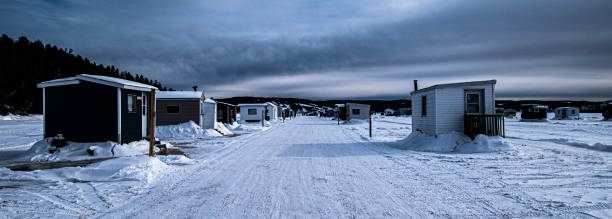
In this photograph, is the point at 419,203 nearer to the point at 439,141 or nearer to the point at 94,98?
the point at 439,141

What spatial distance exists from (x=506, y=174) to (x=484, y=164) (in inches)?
63.6

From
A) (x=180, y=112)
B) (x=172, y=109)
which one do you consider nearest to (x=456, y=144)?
(x=180, y=112)

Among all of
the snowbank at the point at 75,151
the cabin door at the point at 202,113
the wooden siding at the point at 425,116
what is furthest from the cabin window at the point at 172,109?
the wooden siding at the point at 425,116

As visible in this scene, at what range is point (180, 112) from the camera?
2400cm

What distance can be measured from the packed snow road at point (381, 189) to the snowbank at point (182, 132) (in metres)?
12.0

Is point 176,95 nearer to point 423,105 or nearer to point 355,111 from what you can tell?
point 423,105

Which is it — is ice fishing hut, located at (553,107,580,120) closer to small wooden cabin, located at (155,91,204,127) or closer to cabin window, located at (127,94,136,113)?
small wooden cabin, located at (155,91,204,127)

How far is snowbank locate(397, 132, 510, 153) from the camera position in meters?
12.2

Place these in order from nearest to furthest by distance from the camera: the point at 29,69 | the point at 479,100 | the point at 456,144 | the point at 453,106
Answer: the point at 456,144, the point at 453,106, the point at 479,100, the point at 29,69

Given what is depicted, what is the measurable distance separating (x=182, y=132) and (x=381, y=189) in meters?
18.5

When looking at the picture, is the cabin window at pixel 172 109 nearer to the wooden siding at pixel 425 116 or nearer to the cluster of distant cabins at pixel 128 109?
the cluster of distant cabins at pixel 128 109

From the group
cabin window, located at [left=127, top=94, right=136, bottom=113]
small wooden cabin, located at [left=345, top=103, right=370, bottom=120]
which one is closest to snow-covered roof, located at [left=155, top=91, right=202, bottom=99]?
cabin window, located at [left=127, top=94, right=136, bottom=113]

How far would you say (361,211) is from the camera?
4723 millimetres

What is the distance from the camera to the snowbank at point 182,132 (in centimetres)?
2098
